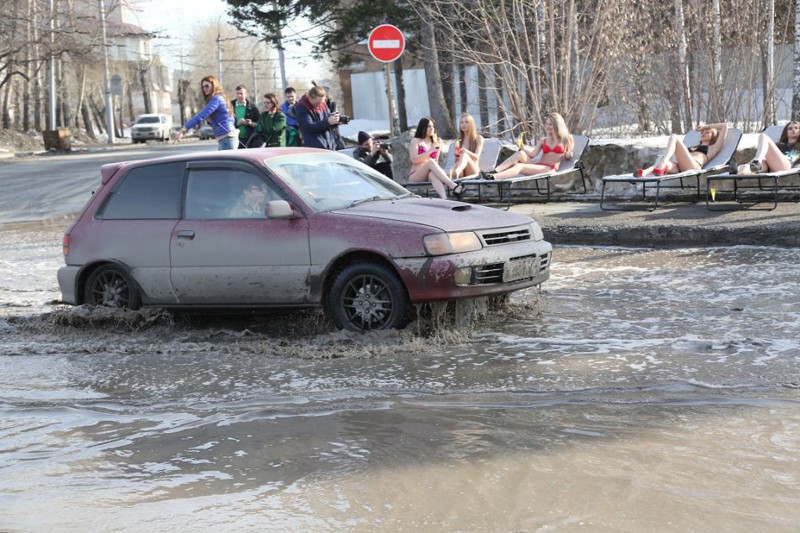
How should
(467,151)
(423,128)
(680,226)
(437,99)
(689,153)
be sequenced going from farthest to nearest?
(437,99)
(467,151)
(423,128)
(689,153)
(680,226)

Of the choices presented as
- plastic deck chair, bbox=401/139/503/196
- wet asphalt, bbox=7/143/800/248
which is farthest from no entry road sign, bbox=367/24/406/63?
wet asphalt, bbox=7/143/800/248

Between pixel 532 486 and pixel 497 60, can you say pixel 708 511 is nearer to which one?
pixel 532 486

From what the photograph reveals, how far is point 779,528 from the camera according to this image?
4090 millimetres

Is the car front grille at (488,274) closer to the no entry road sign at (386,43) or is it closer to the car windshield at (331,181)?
the car windshield at (331,181)

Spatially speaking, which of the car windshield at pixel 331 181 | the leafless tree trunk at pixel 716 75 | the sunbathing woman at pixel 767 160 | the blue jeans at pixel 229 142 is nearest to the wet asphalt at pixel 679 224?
the sunbathing woman at pixel 767 160

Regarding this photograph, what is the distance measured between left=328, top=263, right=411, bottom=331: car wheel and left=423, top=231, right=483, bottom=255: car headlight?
0.36 metres

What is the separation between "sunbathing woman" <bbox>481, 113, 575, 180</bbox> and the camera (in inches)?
595

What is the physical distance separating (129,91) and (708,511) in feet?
359

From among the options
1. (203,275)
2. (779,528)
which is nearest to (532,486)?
(779,528)

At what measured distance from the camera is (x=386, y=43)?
664 inches

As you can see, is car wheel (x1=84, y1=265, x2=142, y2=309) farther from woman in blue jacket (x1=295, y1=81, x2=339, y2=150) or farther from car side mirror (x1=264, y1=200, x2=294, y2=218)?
woman in blue jacket (x1=295, y1=81, x2=339, y2=150)

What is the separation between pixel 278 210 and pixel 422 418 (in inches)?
106

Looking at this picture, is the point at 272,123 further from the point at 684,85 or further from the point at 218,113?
the point at 684,85

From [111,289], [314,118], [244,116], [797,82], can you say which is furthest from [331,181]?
[797,82]
